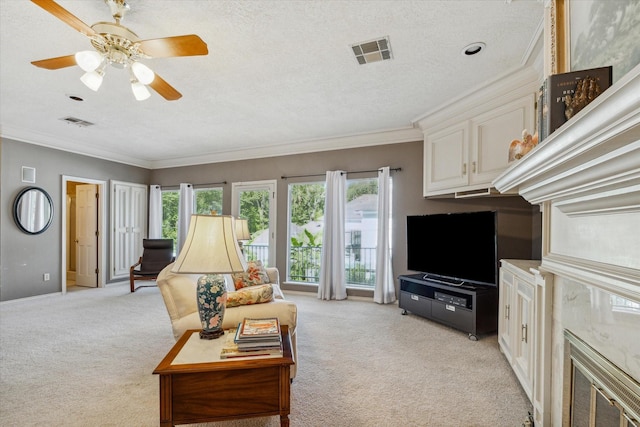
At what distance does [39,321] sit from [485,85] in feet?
18.5

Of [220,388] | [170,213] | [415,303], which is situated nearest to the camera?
[220,388]

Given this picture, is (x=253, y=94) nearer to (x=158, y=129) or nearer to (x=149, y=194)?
(x=158, y=129)

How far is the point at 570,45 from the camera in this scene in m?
1.45

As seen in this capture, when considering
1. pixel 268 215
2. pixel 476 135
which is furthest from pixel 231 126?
pixel 476 135

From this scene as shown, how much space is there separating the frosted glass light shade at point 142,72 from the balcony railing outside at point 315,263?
3.67 metres

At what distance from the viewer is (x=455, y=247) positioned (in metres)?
3.50

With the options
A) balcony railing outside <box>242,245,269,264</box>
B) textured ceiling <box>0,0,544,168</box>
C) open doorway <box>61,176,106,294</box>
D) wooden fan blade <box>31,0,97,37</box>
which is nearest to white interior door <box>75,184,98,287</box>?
open doorway <box>61,176,106,294</box>

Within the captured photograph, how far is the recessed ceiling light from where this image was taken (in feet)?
7.72

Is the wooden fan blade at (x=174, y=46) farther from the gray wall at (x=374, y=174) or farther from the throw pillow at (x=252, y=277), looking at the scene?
the gray wall at (x=374, y=174)

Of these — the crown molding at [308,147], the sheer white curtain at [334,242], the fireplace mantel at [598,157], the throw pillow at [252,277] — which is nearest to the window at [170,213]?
the crown molding at [308,147]

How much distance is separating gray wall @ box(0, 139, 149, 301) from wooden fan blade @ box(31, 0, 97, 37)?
421 cm

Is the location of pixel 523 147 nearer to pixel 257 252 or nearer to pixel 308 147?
pixel 308 147

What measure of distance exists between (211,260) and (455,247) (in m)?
2.84

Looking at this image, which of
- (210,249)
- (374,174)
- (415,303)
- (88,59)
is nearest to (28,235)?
(88,59)
